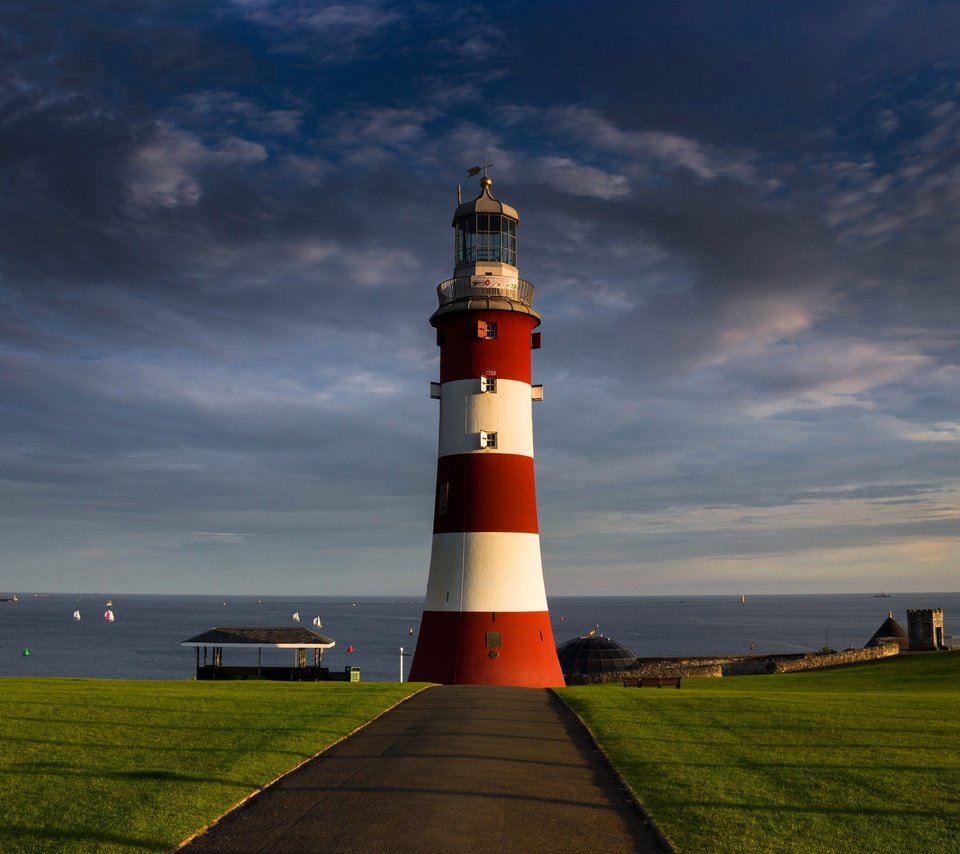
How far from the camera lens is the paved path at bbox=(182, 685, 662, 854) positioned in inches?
413

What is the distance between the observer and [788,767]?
14.8m

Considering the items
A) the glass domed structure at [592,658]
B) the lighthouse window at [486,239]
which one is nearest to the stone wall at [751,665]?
the glass domed structure at [592,658]

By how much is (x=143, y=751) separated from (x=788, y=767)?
10.4 metres

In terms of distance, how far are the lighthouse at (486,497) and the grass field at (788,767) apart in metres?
5.13

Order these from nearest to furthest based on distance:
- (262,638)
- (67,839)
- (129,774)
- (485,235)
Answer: (67,839), (129,774), (485,235), (262,638)

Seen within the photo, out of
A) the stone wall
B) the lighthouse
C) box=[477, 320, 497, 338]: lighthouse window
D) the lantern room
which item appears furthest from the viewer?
the stone wall

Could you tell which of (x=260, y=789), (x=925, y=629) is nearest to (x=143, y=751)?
(x=260, y=789)

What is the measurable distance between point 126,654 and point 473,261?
115600 millimetres

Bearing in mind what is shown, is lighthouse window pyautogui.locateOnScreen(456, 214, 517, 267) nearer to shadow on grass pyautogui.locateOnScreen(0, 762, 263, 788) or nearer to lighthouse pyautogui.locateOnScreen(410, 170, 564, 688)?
lighthouse pyautogui.locateOnScreen(410, 170, 564, 688)

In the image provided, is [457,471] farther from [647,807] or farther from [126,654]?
[126,654]

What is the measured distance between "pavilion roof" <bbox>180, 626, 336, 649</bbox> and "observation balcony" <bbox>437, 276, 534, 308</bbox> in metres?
17.2

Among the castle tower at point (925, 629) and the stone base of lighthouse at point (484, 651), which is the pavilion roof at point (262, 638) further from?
the castle tower at point (925, 629)

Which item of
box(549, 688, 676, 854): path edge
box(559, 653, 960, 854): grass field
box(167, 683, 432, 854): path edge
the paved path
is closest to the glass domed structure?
box(559, 653, 960, 854): grass field

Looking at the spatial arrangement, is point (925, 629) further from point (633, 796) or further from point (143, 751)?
point (143, 751)
